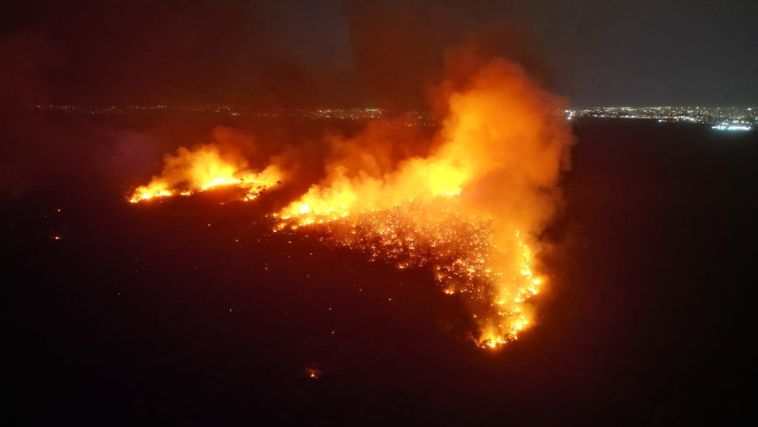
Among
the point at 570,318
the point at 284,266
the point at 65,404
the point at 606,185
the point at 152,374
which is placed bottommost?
the point at 65,404

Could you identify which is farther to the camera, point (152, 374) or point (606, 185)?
point (606, 185)

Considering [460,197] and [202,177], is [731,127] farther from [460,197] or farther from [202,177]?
[202,177]

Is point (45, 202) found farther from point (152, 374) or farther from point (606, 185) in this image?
point (606, 185)

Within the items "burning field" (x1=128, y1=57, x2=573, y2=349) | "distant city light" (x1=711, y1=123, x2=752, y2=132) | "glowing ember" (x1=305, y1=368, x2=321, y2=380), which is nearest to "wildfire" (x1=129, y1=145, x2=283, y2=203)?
"burning field" (x1=128, y1=57, x2=573, y2=349)

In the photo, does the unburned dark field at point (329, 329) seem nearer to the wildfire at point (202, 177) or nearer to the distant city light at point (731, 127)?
the wildfire at point (202, 177)

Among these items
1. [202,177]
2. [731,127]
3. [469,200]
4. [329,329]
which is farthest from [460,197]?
[731,127]

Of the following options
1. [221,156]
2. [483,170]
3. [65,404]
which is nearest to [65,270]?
[65,404]

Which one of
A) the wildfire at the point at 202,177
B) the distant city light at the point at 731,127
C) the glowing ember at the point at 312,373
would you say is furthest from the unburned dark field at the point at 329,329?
the distant city light at the point at 731,127
